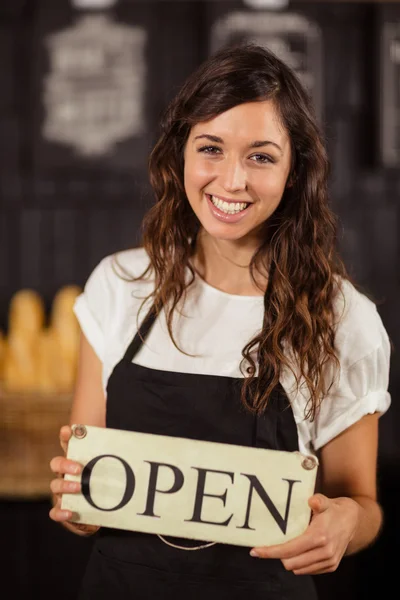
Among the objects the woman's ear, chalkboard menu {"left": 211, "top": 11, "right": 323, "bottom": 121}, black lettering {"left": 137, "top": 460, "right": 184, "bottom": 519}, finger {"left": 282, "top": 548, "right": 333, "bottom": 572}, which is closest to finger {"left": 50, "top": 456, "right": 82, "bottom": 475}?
black lettering {"left": 137, "top": 460, "right": 184, "bottom": 519}

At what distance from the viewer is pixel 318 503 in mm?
1101

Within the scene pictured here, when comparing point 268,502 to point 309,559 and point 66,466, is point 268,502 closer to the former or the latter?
point 309,559

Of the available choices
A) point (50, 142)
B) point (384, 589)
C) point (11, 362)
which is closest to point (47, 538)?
point (11, 362)

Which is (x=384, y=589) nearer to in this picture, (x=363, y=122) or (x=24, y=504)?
(x=24, y=504)

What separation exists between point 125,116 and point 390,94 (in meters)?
1.00

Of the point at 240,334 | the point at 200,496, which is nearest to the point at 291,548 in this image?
the point at 200,496

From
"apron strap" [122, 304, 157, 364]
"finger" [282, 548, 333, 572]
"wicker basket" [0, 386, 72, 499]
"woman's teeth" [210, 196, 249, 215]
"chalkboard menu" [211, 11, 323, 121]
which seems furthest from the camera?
"chalkboard menu" [211, 11, 323, 121]

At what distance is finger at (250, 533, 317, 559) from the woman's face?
45 centimetres

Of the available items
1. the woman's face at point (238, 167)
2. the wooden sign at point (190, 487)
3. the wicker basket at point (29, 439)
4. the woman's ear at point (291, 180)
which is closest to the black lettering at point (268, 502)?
the wooden sign at point (190, 487)

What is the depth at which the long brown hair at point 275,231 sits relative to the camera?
4.00 ft

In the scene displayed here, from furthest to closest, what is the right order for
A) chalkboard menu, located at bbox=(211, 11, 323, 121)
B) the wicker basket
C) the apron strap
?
chalkboard menu, located at bbox=(211, 11, 323, 121)
the wicker basket
the apron strap

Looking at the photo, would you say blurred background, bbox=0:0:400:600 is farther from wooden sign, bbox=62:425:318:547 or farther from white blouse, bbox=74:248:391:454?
wooden sign, bbox=62:425:318:547

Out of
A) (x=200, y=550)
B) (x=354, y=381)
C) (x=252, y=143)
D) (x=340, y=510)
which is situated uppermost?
(x=252, y=143)

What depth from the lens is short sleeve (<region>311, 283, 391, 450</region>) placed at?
126 cm
